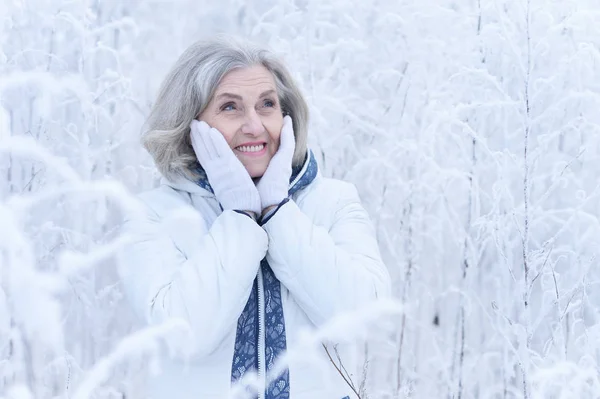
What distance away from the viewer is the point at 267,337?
1577mm

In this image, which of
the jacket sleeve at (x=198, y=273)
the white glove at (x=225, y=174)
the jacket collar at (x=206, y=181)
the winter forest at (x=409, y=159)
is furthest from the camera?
the winter forest at (x=409, y=159)

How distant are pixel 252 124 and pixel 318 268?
0.40 metres

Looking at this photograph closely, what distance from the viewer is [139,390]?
2.41 meters

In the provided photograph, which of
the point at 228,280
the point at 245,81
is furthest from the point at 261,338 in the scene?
the point at 245,81

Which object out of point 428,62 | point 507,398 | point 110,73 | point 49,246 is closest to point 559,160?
point 428,62

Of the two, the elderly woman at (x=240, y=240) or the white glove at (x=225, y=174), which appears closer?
the elderly woman at (x=240, y=240)

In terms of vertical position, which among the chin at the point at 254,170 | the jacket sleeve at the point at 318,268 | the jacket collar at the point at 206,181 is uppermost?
the chin at the point at 254,170

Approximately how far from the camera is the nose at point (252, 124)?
5.49ft

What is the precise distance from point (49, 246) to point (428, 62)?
173 cm

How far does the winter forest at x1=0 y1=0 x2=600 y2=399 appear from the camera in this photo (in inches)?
91.3

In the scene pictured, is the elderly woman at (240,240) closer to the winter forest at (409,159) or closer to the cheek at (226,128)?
the cheek at (226,128)

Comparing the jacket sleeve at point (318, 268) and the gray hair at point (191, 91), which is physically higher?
the gray hair at point (191, 91)

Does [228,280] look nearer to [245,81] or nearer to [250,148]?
[250,148]

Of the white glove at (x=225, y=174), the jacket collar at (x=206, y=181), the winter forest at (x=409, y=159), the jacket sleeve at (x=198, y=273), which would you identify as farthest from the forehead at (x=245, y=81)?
the winter forest at (x=409, y=159)
